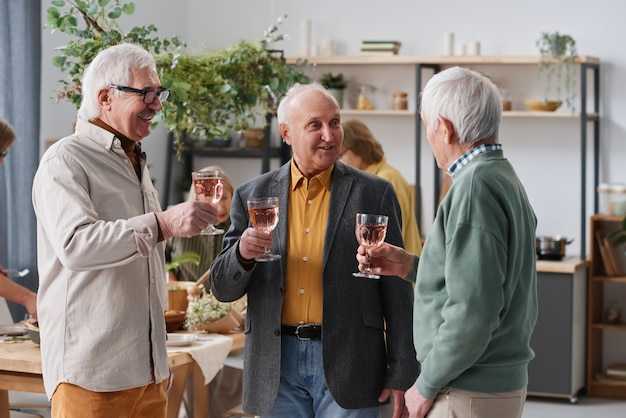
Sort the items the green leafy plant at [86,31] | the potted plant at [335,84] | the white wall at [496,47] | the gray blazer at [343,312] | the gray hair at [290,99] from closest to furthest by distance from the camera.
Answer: the gray blazer at [343,312], the gray hair at [290,99], the green leafy plant at [86,31], the white wall at [496,47], the potted plant at [335,84]

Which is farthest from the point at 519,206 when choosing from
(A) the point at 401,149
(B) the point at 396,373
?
(A) the point at 401,149

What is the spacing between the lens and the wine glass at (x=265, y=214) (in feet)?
8.41

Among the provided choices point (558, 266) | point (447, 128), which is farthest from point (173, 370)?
point (558, 266)

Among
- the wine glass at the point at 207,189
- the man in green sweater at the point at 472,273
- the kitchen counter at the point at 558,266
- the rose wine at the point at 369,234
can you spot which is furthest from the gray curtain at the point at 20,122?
the man in green sweater at the point at 472,273

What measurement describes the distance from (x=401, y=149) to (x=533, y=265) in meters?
4.87

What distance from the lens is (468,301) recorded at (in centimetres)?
216

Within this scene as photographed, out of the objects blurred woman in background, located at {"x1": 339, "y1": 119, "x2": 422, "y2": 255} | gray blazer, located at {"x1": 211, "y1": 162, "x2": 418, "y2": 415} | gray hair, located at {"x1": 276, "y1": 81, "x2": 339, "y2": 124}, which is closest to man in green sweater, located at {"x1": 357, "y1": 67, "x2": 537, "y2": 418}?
gray blazer, located at {"x1": 211, "y1": 162, "x2": 418, "y2": 415}

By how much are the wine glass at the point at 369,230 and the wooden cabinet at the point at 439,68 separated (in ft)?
12.4

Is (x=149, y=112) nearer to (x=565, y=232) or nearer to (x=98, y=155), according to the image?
(x=98, y=155)

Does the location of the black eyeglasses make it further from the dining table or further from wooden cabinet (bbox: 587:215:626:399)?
wooden cabinet (bbox: 587:215:626:399)

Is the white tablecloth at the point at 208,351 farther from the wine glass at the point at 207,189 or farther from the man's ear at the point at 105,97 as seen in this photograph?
the man's ear at the point at 105,97

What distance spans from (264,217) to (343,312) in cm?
35

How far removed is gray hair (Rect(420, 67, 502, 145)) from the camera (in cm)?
225

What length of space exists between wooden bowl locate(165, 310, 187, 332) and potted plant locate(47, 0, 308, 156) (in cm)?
75
